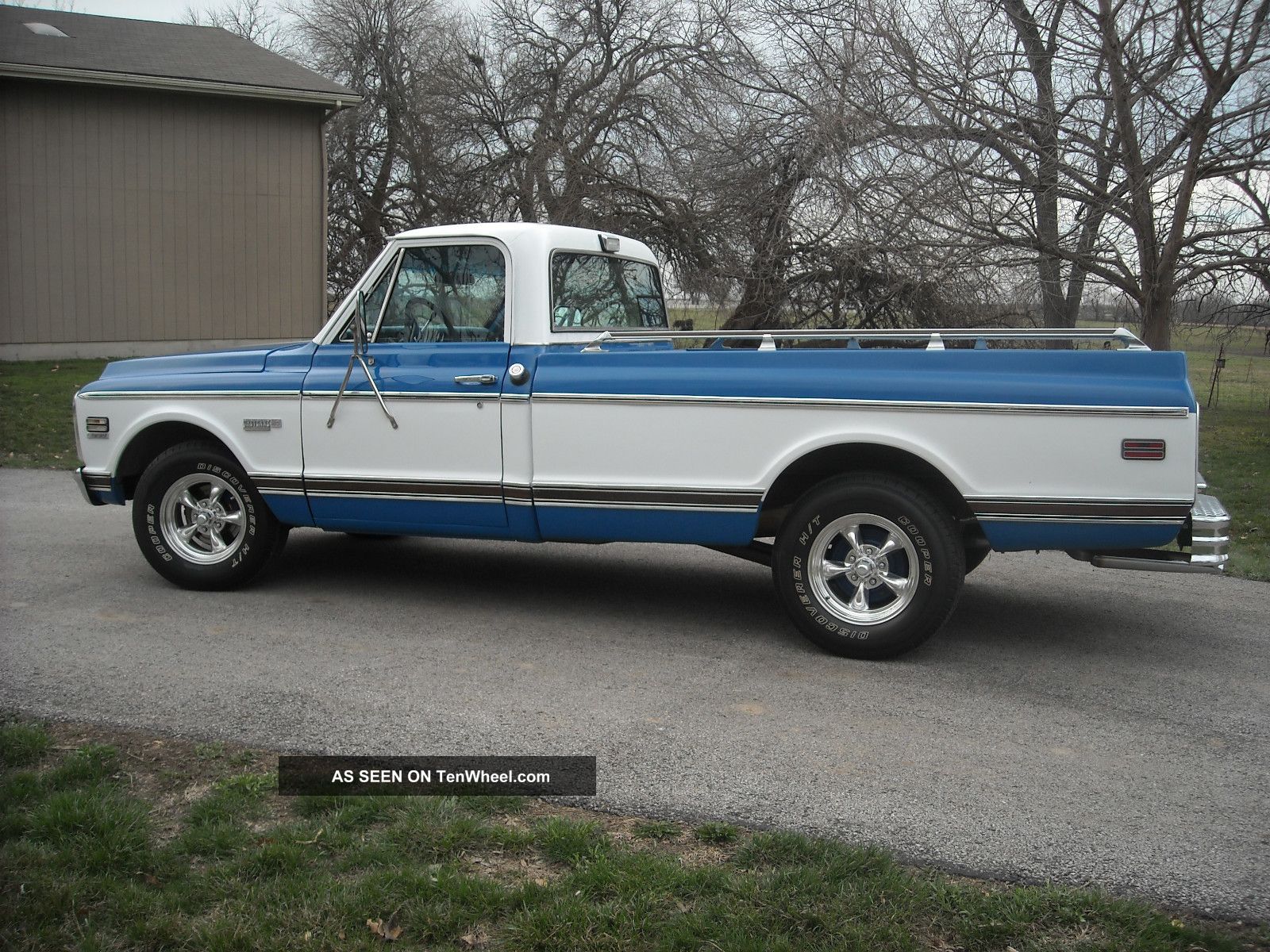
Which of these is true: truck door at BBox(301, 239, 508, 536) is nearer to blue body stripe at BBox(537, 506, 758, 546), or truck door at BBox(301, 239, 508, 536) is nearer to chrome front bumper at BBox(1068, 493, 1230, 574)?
blue body stripe at BBox(537, 506, 758, 546)

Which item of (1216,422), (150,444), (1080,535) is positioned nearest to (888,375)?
(1080,535)

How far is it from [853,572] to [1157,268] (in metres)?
7.88

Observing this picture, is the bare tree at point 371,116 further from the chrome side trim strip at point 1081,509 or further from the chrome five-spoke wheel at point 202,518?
the chrome side trim strip at point 1081,509

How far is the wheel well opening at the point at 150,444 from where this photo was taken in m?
6.78

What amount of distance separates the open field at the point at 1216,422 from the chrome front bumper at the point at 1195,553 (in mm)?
2514

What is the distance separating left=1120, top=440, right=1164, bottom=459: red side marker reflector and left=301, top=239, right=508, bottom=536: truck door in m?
2.97

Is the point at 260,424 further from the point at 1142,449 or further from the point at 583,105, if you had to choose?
the point at 583,105

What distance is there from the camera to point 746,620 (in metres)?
6.29

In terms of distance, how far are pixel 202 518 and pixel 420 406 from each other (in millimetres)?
1555

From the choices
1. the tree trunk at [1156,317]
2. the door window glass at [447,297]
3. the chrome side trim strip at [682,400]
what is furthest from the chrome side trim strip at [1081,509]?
the tree trunk at [1156,317]

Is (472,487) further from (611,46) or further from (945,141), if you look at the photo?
(611,46)

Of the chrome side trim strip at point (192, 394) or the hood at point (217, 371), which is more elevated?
the hood at point (217, 371)

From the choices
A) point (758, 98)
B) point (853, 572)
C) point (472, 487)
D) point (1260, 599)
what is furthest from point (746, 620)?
point (758, 98)

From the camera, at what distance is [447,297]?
20.8 feet
